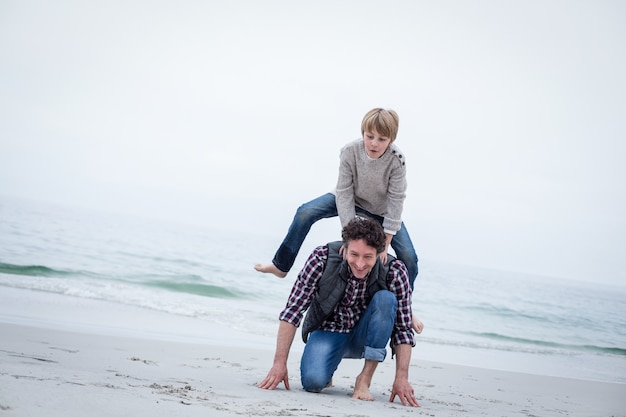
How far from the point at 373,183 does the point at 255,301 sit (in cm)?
981

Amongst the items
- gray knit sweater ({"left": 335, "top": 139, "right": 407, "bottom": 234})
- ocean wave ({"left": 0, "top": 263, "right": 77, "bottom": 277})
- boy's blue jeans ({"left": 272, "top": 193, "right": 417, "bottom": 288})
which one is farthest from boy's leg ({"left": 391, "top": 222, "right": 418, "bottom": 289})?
ocean wave ({"left": 0, "top": 263, "right": 77, "bottom": 277})

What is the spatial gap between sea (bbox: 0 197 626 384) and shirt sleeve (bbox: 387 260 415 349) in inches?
156

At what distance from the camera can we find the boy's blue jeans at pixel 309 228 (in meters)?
4.28

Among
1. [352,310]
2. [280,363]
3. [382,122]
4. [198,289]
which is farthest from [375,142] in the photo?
[198,289]

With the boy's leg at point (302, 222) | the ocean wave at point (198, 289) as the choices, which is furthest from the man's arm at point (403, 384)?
the ocean wave at point (198, 289)

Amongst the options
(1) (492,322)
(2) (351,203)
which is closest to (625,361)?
(1) (492,322)

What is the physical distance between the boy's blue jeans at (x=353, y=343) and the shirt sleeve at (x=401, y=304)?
0.24ft

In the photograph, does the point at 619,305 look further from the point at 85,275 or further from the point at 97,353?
the point at 97,353

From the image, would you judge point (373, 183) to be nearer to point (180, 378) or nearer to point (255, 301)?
point (180, 378)

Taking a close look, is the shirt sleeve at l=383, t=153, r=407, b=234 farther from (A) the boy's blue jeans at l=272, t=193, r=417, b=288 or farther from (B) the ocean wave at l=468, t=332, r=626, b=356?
(B) the ocean wave at l=468, t=332, r=626, b=356

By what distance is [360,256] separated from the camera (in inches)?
138

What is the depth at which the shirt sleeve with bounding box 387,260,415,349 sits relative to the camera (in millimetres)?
3703

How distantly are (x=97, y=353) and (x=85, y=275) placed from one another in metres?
9.50

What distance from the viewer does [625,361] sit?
36.2 feet
